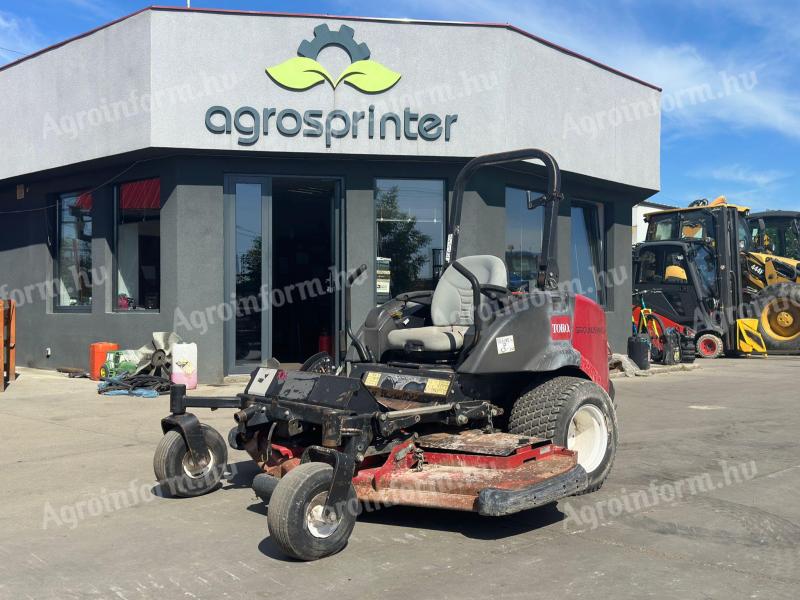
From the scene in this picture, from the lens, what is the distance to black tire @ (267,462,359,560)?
4184mm

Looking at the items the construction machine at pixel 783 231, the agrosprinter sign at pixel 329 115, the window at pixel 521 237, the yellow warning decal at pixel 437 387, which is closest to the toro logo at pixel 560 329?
the yellow warning decal at pixel 437 387

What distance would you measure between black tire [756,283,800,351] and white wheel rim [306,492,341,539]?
16716 millimetres

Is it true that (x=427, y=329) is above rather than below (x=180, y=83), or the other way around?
below

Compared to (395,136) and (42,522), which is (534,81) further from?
(42,522)

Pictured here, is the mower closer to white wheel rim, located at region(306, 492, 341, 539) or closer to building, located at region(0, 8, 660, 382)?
white wheel rim, located at region(306, 492, 341, 539)

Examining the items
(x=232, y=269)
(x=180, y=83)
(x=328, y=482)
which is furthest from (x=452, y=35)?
(x=328, y=482)

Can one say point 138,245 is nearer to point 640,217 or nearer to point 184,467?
point 184,467

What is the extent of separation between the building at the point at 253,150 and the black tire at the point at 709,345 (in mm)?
6368

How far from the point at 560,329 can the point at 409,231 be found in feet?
24.3

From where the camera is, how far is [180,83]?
12.3 metres

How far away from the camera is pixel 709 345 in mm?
18828

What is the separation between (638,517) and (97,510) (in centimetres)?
361

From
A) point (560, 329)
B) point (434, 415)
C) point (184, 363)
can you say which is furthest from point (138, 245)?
point (434, 415)

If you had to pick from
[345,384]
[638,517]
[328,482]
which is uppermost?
[345,384]
